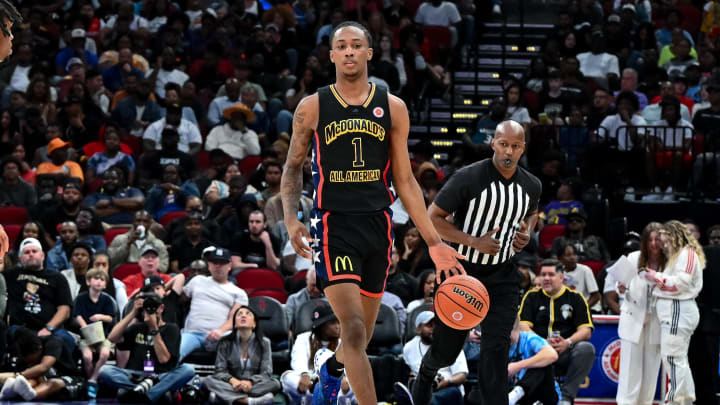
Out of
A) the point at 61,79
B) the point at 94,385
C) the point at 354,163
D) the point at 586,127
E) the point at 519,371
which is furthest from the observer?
the point at 61,79

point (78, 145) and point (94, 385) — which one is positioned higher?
point (78, 145)

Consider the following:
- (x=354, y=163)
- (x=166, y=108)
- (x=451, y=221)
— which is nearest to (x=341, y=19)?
(x=166, y=108)

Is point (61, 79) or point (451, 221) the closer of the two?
point (451, 221)

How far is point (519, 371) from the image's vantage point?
10.1 meters

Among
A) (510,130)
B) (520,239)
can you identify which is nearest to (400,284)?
(520,239)

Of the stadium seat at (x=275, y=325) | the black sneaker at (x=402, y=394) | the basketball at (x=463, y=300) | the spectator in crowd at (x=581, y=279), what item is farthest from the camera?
the spectator in crowd at (x=581, y=279)

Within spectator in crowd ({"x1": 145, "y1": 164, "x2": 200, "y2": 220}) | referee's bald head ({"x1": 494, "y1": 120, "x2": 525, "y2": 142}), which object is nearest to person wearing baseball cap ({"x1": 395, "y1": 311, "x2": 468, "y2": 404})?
referee's bald head ({"x1": 494, "y1": 120, "x2": 525, "y2": 142})

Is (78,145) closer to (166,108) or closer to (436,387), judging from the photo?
(166,108)

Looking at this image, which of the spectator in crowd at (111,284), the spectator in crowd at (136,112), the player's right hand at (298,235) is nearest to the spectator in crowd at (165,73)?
the spectator in crowd at (136,112)

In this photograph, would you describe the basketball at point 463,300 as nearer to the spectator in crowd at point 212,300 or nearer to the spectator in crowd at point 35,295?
the spectator in crowd at point 212,300

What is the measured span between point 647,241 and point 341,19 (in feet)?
29.9

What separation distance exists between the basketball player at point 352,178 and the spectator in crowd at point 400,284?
19.1 ft

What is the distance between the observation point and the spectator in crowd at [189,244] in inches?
499

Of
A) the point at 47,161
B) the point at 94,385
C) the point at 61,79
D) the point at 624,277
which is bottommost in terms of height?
the point at 94,385
